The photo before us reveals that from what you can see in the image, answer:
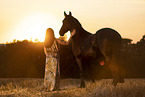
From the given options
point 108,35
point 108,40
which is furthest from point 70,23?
point 108,40

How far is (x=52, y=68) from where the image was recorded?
349 inches

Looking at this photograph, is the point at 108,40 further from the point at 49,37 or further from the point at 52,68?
the point at 52,68

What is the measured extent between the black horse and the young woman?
336 mm

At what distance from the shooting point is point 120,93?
21.2 feet

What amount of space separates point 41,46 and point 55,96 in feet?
25.4

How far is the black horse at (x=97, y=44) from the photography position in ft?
24.5

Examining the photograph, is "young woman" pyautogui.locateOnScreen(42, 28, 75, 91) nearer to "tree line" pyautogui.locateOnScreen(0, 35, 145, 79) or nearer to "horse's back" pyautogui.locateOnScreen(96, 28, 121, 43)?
"horse's back" pyautogui.locateOnScreen(96, 28, 121, 43)

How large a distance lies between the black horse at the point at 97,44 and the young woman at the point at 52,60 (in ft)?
1.10

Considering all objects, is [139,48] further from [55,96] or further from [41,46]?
[55,96]

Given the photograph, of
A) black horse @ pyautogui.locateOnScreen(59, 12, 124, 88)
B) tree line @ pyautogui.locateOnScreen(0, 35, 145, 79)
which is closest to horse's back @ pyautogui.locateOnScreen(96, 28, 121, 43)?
black horse @ pyautogui.locateOnScreen(59, 12, 124, 88)

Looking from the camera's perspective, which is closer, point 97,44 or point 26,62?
point 97,44

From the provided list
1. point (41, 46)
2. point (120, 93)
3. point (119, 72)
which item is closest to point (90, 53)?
point (119, 72)

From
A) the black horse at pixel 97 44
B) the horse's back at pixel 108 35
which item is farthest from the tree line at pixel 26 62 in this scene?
the horse's back at pixel 108 35

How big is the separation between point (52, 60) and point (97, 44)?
2.04m
